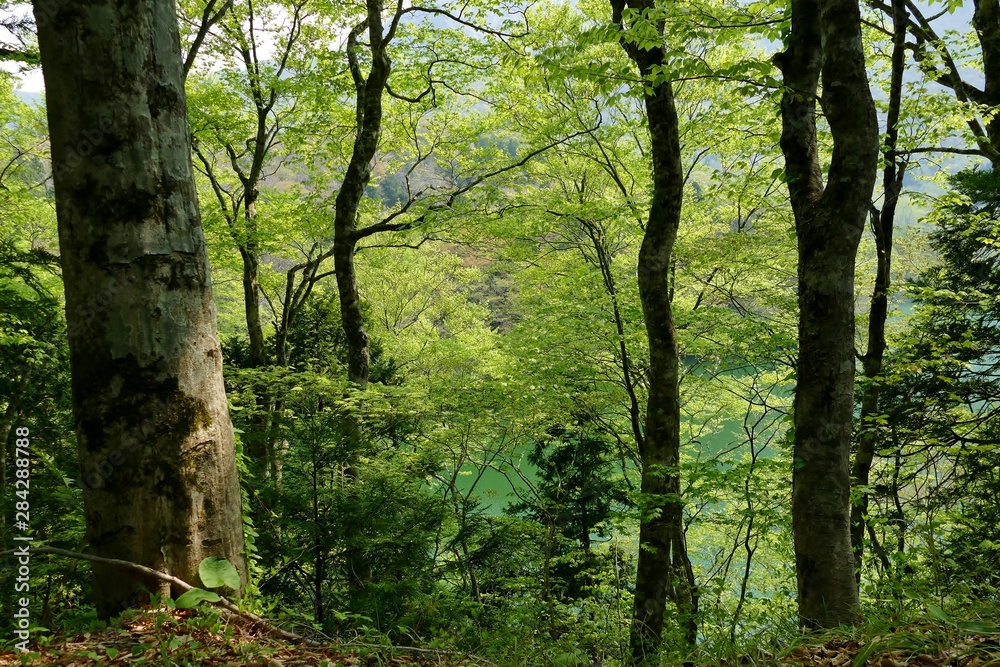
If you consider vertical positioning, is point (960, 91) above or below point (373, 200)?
below

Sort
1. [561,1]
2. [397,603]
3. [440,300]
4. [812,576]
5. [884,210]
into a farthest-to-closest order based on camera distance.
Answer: [440,300]
[561,1]
[884,210]
[397,603]
[812,576]

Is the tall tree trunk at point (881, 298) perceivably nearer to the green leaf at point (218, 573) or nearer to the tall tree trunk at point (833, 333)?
the tall tree trunk at point (833, 333)

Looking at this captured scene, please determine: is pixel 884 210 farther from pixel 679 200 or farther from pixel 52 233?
pixel 52 233

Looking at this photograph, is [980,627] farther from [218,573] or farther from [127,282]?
[127,282]

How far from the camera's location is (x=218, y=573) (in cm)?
215

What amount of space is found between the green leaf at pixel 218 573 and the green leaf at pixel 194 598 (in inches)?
1.3

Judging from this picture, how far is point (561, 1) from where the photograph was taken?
487 inches

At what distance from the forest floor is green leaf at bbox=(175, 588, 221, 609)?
0.13 ft

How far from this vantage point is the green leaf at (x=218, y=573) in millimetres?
2111

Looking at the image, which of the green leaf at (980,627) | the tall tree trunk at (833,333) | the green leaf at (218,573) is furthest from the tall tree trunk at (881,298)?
the green leaf at (218,573)

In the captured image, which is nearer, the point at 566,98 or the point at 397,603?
the point at 397,603

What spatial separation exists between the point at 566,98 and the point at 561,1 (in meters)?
2.85

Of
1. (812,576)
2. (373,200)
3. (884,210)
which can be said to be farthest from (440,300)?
(812,576)

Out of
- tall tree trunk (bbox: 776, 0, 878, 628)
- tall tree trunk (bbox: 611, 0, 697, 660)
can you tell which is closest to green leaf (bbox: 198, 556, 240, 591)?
tall tree trunk (bbox: 776, 0, 878, 628)
